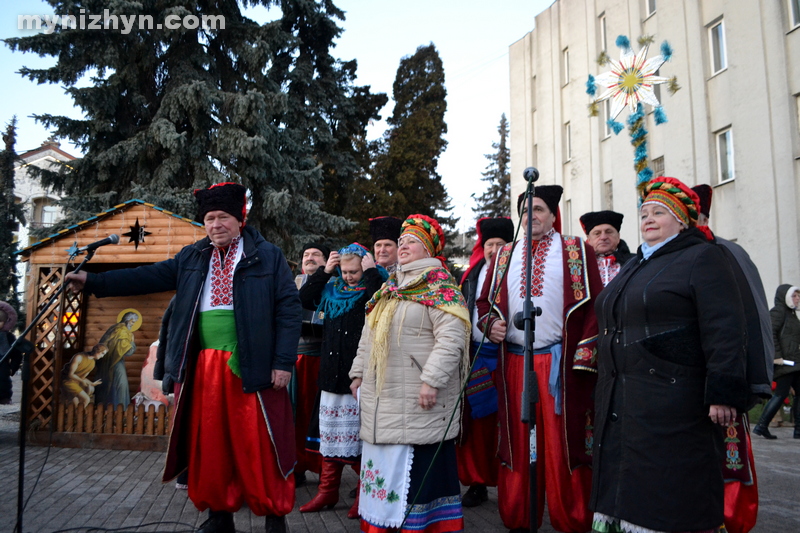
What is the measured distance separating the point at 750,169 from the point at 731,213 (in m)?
1.10

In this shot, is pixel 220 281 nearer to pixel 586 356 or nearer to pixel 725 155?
pixel 586 356

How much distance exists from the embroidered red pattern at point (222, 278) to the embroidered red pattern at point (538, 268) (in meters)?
1.95

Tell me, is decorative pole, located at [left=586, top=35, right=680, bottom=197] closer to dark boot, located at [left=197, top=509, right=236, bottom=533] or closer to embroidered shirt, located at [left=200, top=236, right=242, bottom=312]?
embroidered shirt, located at [left=200, top=236, right=242, bottom=312]

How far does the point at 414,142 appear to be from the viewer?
2258 centimetres

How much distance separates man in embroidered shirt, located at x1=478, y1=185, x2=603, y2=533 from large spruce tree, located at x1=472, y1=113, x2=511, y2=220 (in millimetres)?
31760

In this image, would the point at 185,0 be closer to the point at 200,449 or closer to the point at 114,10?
the point at 114,10

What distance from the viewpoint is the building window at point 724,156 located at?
1394 centimetres

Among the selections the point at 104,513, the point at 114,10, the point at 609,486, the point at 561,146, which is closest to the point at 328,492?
the point at 104,513

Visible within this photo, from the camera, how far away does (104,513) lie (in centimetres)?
450

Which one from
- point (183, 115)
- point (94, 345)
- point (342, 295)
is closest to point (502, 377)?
point (342, 295)

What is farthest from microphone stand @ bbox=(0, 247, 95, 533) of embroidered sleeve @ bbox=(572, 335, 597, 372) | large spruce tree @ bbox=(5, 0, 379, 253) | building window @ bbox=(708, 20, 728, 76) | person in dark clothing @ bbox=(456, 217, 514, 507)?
building window @ bbox=(708, 20, 728, 76)

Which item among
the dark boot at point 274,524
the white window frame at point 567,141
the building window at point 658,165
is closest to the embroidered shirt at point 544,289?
the dark boot at point 274,524

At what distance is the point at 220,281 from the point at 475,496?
2.70m

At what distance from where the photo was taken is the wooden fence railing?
7.17 metres
